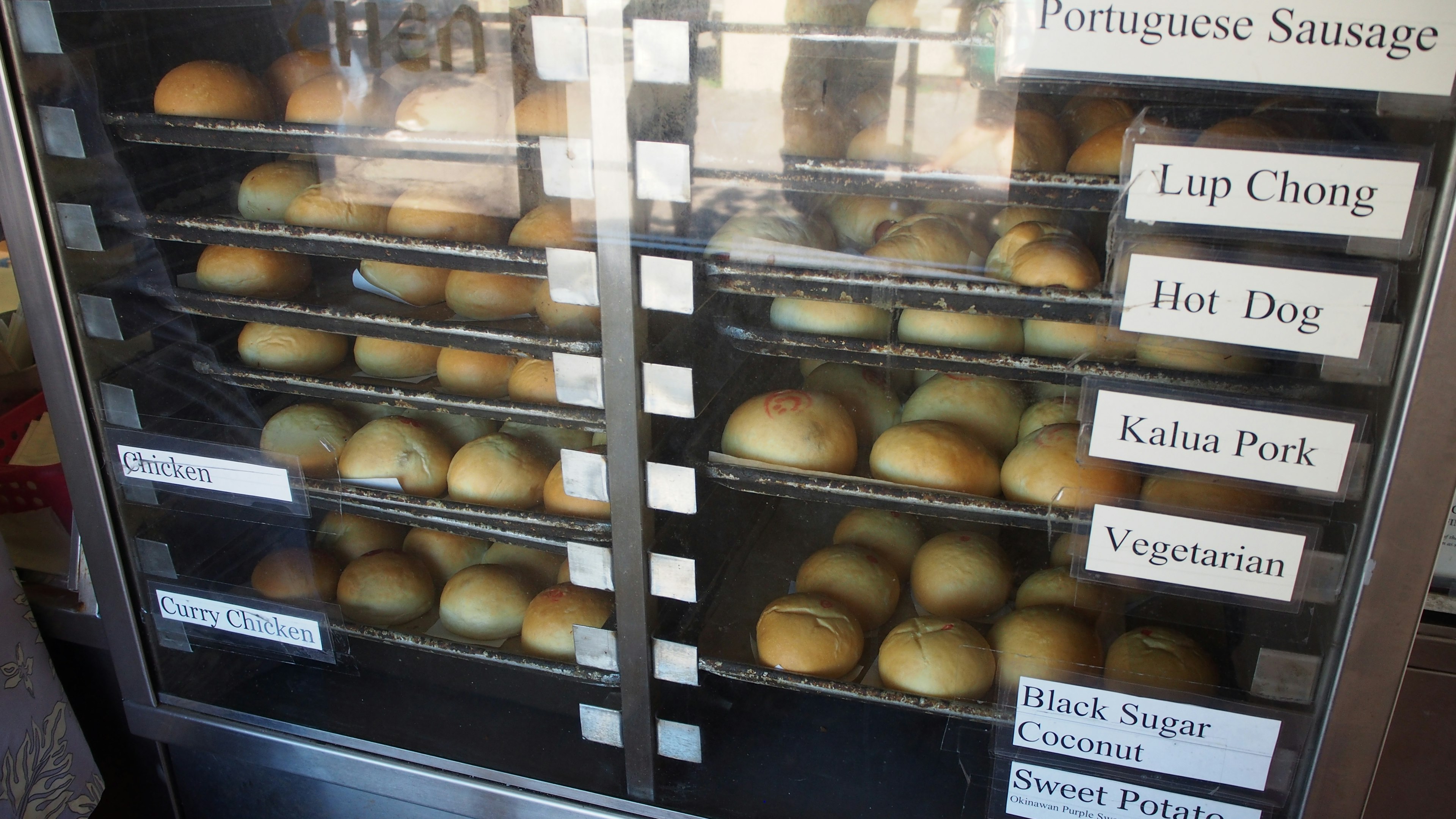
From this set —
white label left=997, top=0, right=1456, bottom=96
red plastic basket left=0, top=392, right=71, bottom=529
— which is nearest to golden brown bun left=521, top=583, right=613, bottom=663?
white label left=997, top=0, right=1456, bottom=96

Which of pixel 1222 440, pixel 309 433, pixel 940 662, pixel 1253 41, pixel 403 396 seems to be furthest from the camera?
pixel 309 433

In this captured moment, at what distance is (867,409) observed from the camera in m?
1.45

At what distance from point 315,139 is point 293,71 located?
0.95ft

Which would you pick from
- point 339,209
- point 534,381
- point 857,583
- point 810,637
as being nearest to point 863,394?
point 857,583

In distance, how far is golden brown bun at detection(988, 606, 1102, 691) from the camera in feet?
3.75

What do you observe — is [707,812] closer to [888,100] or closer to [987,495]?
[987,495]

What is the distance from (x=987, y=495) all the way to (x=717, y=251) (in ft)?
1.63

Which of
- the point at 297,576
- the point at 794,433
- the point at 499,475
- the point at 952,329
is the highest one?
the point at 952,329

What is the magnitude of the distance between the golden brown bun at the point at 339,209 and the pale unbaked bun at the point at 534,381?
29 centimetres

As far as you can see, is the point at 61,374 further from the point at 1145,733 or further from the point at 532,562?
the point at 1145,733

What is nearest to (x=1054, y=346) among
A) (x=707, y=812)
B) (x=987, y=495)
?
(x=987, y=495)

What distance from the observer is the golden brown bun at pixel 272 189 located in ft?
4.75

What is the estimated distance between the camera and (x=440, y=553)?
64.4 inches

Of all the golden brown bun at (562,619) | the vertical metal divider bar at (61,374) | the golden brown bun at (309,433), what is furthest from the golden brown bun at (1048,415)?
the vertical metal divider bar at (61,374)
